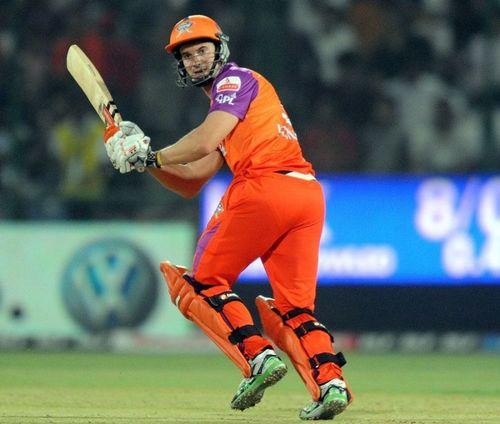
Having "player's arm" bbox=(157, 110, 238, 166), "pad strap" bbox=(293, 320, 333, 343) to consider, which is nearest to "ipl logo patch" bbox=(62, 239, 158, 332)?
"pad strap" bbox=(293, 320, 333, 343)

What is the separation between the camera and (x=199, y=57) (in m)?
5.74

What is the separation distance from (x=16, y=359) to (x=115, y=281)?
4.30 feet

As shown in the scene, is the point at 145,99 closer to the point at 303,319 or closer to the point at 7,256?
the point at 7,256

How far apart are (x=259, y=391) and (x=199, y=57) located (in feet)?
4.96

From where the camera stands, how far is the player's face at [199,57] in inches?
226

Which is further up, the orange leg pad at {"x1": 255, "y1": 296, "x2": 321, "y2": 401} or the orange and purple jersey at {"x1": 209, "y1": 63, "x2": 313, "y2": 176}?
the orange and purple jersey at {"x1": 209, "y1": 63, "x2": 313, "y2": 176}

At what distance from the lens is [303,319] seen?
18.7 feet

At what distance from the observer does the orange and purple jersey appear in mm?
5570

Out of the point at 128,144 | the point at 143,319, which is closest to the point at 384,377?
the point at 143,319

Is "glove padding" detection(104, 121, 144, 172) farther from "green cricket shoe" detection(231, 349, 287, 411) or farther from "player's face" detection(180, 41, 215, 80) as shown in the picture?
"green cricket shoe" detection(231, 349, 287, 411)

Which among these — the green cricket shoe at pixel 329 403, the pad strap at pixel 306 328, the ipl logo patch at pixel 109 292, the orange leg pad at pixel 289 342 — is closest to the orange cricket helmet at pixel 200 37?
the orange leg pad at pixel 289 342

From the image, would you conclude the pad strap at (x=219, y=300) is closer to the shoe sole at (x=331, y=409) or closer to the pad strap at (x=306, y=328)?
the pad strap at (x=306, y=328)

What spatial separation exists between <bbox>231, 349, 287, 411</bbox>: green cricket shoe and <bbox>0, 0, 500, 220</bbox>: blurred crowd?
17.7 feet

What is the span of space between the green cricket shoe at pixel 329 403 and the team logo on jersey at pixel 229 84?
4.40ft
